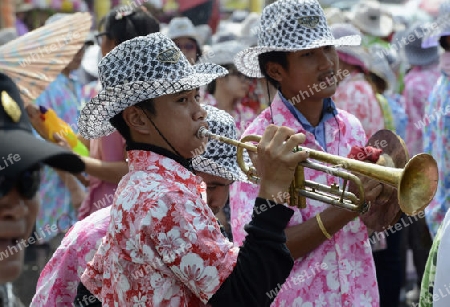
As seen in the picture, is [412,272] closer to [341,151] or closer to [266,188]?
[341,151]

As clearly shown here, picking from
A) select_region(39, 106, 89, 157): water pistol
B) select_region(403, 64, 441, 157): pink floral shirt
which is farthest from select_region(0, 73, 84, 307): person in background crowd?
select_region(403, 64, 441, 157): pink floral shirt

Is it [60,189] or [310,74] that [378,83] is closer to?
[60,189]

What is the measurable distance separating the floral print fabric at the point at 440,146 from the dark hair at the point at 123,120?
315 cm

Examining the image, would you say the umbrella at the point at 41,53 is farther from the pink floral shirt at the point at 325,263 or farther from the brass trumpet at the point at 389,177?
the brass trumpet at the point at 389,177

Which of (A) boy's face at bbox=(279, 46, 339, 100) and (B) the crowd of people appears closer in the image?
(B) the crowd of people

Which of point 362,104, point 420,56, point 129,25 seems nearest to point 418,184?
point 129,25

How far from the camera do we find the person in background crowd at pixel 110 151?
5012mm

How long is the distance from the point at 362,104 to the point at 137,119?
10.6ft

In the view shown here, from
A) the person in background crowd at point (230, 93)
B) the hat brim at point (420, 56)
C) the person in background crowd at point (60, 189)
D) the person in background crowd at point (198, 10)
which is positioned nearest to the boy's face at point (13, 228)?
the person in background crowd at point (60, 189)

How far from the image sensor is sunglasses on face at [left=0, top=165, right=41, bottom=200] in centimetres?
215

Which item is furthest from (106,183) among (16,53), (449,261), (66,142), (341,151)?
(449,261)

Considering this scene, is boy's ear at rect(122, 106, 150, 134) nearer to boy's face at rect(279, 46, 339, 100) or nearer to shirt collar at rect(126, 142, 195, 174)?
shirt collar at rect(126, 142, 195, 174)

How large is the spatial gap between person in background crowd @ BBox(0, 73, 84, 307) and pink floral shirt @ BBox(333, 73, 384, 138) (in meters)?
4.03

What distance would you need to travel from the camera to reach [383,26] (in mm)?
9852
